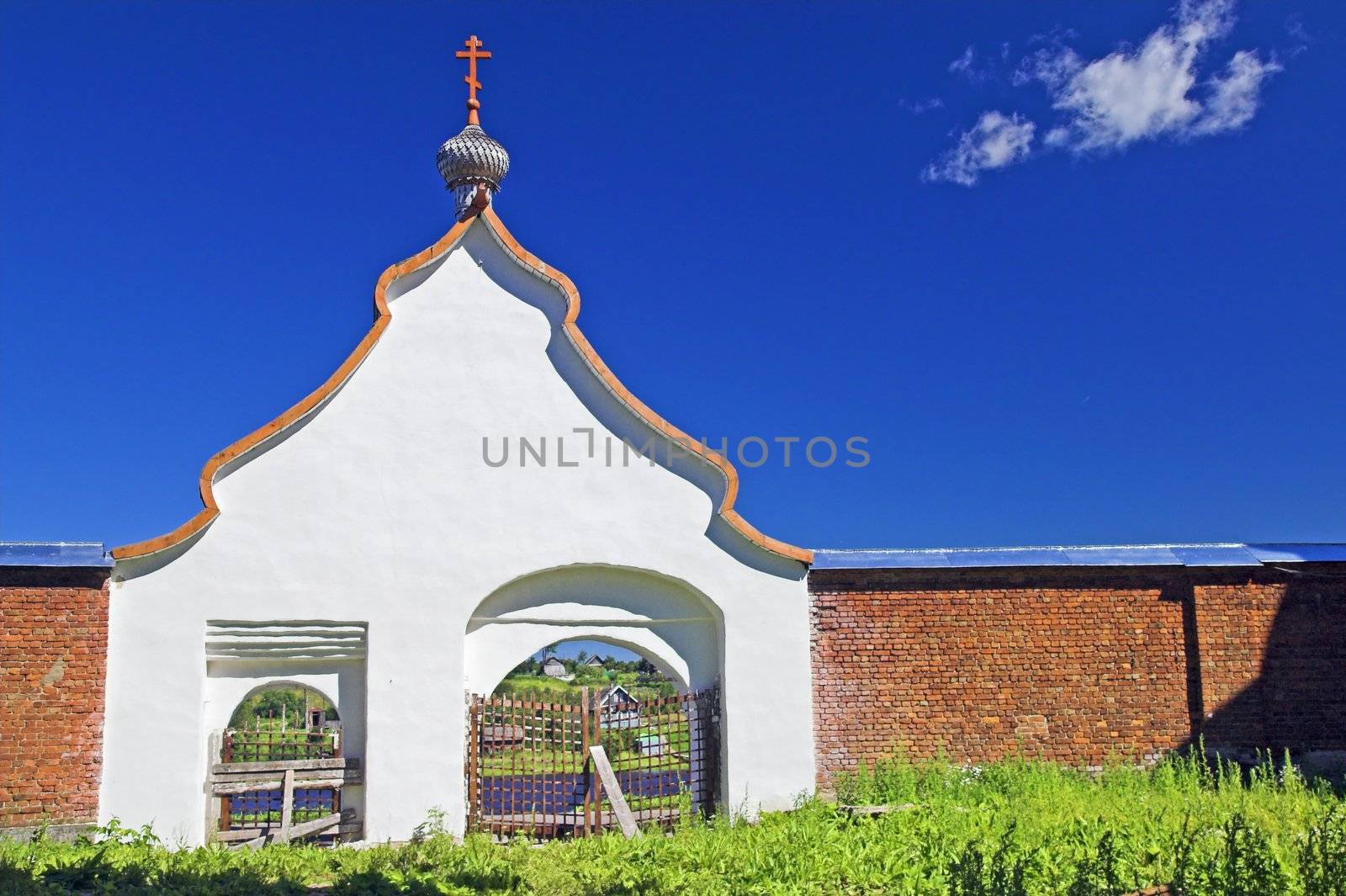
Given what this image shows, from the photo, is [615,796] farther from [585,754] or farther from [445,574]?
[445,574]

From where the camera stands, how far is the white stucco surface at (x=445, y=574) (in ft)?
33.4

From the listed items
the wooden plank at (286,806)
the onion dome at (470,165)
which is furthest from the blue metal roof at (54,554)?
the onion dome at (470,165)

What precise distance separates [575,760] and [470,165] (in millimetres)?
6100

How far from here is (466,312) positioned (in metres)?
11.2

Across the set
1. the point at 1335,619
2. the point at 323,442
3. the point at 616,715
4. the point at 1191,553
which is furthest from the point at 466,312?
the point at 1335,619

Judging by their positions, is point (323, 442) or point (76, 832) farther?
point (323, 442)

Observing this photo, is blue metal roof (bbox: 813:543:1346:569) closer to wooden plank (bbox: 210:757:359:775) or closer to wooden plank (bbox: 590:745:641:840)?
wooden plank (bbox: 590:745:641:840)

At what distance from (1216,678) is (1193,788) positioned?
1399mm

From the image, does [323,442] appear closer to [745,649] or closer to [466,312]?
[466,312]

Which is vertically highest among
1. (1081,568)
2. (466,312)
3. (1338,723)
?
(466,312)

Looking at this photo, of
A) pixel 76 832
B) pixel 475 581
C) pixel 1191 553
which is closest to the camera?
pixel 76 832

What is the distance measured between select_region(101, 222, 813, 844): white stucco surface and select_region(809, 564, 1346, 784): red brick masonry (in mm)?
634

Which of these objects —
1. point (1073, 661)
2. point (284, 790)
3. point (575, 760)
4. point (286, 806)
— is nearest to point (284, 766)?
point (284, 790)

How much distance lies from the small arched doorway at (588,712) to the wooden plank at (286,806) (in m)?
1.57
